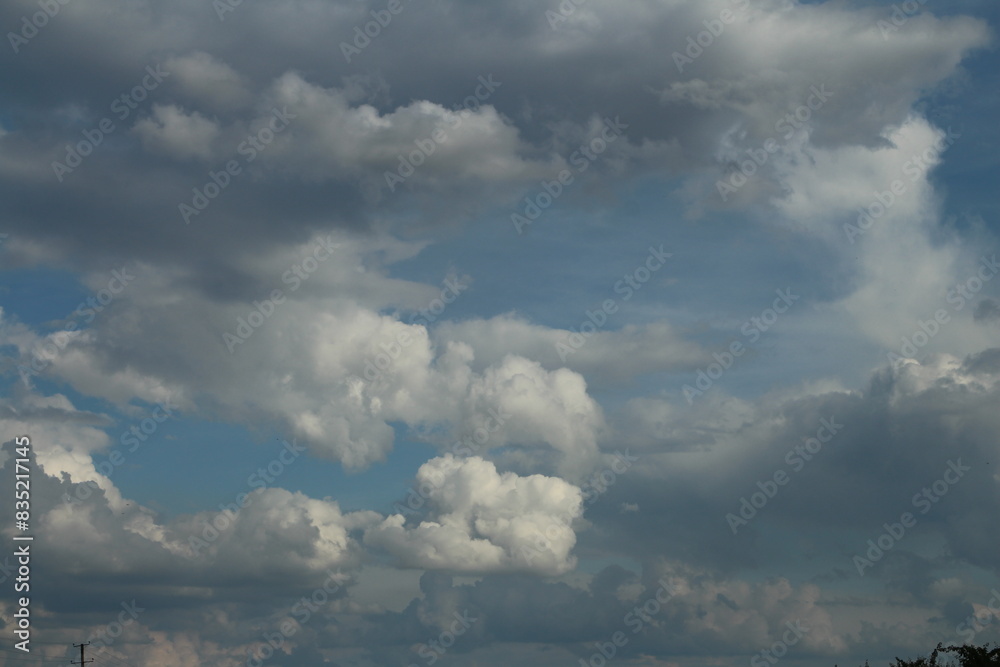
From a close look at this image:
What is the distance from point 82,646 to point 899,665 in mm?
112370

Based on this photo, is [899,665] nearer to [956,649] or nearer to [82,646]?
[956,649]

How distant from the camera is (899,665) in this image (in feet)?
345

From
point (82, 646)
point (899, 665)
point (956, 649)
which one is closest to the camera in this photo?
point (956, 649)

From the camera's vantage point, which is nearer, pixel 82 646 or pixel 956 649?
pixel 956 649

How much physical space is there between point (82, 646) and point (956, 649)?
390 feet

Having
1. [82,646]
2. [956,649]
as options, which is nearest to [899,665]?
[956,649]

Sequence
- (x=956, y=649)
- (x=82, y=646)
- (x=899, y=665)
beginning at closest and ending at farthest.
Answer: (x=956, y=649), (x=899, y=665), (x=82, y=646)

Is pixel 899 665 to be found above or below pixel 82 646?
below

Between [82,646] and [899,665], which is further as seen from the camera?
[82,646]

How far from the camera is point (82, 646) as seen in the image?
7151 inches

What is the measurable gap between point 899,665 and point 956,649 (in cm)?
751

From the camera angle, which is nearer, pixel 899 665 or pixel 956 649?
pixel 956 649

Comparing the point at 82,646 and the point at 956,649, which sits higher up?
the point at 82,646

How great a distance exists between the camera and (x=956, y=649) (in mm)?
98500
